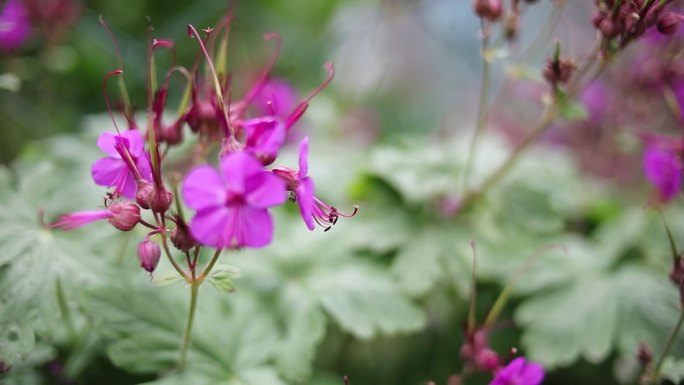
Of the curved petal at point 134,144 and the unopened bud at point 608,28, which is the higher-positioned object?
the unopened bud at point 608,28

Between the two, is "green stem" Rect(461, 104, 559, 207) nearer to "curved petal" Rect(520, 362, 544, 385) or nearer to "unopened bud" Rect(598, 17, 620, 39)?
"unopened bud" Rect(598, 17, 620, 39)

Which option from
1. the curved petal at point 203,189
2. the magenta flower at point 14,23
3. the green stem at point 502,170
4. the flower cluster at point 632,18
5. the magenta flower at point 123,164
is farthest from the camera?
the magenta flower at point 14,23

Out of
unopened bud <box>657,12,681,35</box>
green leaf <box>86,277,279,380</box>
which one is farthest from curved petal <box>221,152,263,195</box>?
unopened bud <box>657,12,681,35</box>


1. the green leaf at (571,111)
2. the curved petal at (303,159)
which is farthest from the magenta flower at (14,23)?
the green leaf at (571,111)

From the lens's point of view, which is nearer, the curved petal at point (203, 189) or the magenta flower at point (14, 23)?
the curved petal at point (203, 189)

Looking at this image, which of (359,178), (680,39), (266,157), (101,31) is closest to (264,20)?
(101,31)

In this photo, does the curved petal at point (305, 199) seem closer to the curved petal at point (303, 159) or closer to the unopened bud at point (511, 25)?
the curved petal at point (303, 159)

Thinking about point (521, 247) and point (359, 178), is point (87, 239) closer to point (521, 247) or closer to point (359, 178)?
point (359, 178)
